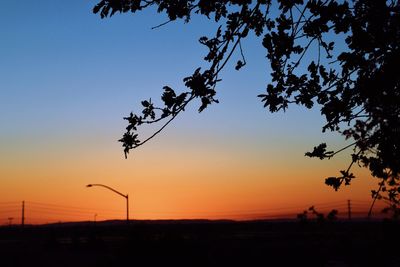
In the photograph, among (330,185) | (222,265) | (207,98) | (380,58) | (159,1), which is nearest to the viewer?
(207,98)

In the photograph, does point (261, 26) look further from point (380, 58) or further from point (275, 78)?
point (380, 58)

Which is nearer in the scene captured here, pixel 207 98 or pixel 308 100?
pixel 207 98

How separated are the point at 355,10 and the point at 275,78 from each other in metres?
1.52

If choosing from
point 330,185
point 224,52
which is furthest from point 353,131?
point 224,52

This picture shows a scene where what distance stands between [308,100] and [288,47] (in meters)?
0.97

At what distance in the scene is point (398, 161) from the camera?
7285mm

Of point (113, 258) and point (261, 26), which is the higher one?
point (261, 26)

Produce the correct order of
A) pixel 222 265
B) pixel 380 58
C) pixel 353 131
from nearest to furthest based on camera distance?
1. pixel 380 58
2. pixel 353 131
3. pixel 222 265

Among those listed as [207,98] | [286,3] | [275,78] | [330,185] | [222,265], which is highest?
[286,3]

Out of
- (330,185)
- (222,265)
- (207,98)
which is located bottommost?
(222,265)

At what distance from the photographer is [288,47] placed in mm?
6871

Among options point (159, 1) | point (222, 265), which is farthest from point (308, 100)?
point (222, 265)

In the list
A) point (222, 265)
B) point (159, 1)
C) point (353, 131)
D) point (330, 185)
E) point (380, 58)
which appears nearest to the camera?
point (159, 1)

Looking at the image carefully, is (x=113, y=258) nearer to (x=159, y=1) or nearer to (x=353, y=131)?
(x=353, y=131)
